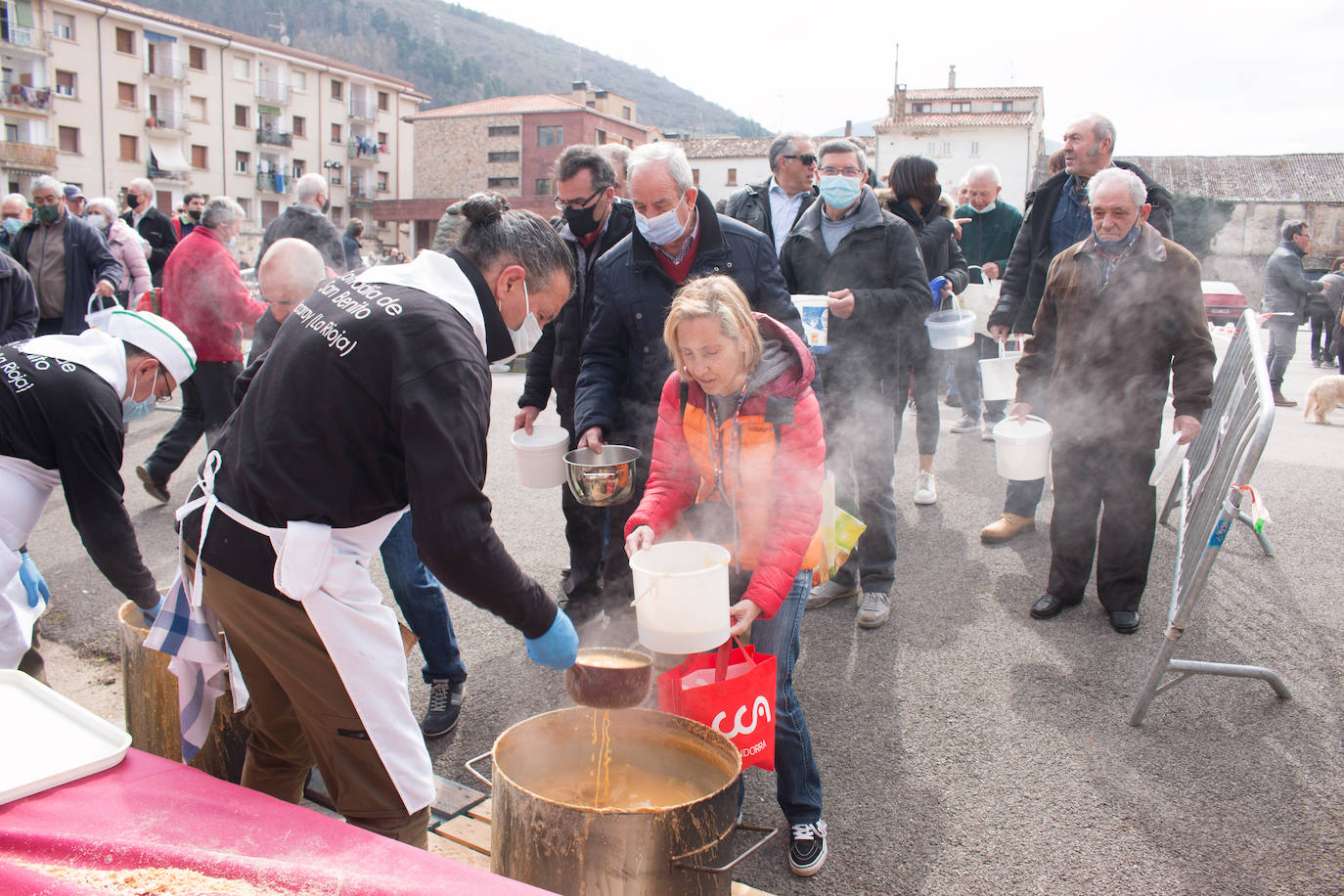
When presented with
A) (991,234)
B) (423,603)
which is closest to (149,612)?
(423,603)

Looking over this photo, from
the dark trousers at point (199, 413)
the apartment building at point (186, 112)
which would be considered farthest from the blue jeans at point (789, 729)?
the apartment building at point (186, 112)

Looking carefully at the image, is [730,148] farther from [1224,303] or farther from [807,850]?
[807,850]

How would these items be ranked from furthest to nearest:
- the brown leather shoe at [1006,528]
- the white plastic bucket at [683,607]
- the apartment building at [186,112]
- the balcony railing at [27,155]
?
the apartment building at [186,112]
the balcony railing at [27,155]
the brown leather shoe at [1006,528]
the white plastic bucket at [683,607]

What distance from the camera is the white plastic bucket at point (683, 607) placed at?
93.6 inches

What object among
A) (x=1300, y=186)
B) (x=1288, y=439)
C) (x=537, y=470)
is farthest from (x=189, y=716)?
(x=1300, y=186)

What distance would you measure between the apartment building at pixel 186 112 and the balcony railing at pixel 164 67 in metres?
0.05

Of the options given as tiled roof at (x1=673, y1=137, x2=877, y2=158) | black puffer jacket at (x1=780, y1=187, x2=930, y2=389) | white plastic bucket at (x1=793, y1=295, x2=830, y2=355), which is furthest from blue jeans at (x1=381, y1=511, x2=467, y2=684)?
tiled roof at (x1=673, y1=137, x2=877, y2=158)

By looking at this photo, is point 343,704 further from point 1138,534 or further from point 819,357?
point 1138,534

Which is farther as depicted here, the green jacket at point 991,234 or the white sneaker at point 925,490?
the green jacket at point 991,234

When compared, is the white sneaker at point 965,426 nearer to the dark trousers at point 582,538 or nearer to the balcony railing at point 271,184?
the dark trousers at point 582,538

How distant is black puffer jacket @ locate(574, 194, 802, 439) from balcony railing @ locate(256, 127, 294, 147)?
58.6 m

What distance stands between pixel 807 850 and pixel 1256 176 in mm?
59617

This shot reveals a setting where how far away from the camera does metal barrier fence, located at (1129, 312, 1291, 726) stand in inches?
125

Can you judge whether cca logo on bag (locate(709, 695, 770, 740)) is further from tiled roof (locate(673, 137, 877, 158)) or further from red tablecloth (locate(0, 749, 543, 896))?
tiled roof (locate(673, 137, 877, 158))
